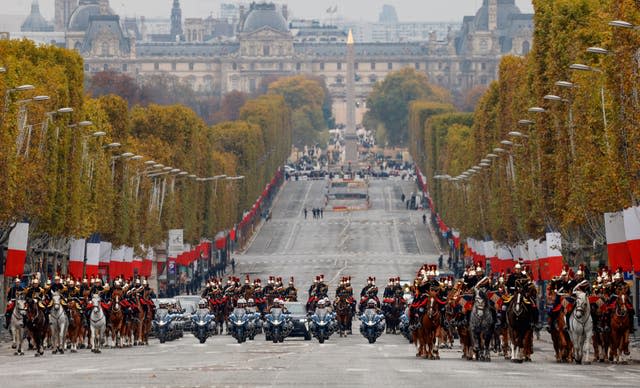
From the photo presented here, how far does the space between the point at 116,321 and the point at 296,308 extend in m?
13.0

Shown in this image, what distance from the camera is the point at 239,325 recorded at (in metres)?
71.9

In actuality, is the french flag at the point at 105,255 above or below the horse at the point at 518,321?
above

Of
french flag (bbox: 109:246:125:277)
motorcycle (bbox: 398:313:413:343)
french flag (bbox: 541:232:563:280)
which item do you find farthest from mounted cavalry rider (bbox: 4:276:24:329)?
french flag (bbox: 109:246:125:277)

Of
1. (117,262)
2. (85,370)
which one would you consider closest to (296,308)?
(85,370)

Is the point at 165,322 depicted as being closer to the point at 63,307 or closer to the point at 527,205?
the point at 63,307

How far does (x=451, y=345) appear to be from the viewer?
6456cm

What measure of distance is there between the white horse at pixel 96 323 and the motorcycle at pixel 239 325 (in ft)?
30.0

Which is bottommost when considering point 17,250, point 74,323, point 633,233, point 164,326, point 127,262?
point 164,326

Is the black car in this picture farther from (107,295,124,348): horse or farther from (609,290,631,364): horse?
(609,290,631,364): horse

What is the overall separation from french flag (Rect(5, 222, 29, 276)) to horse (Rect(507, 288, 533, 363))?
2757 cm

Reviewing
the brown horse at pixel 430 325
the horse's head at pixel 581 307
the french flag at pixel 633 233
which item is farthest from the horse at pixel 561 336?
the french flag at pixel 633 233

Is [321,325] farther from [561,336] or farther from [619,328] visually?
[619,328]

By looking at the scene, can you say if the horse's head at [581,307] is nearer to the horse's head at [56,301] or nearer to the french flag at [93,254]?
the horse's head at [56,301]

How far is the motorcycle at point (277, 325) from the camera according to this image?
72188 mm
